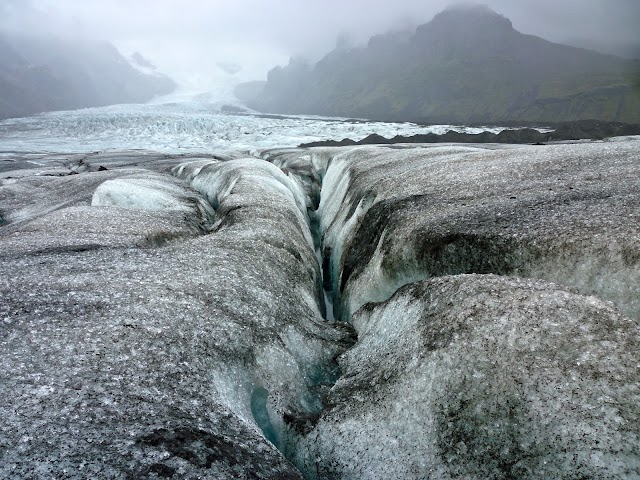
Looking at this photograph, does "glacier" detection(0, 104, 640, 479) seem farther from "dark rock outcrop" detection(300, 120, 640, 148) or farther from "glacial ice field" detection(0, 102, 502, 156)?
"glacial ice field" detection(0, 102, 502, 156)

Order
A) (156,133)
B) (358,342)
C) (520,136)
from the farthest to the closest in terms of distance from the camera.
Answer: (156,133)
(520,136)
(358,342)

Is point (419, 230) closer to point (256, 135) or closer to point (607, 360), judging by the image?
point (607, 360)

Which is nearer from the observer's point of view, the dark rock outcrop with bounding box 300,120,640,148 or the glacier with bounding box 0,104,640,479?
the glacier with bounding box 0,104,640,479

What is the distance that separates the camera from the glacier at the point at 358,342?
5305mm

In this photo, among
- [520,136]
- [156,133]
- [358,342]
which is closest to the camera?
[358,342]

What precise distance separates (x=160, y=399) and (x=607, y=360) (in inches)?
265

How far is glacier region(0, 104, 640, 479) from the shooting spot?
209 inches

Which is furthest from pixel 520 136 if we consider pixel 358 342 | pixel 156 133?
pixel 156 133

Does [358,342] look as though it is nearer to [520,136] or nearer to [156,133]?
[520,136]

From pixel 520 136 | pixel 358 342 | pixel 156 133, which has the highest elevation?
pixel 520 136

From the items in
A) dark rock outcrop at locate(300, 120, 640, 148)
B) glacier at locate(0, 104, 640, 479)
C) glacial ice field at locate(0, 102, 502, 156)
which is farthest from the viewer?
glacial ice field at locate(0, 102, 502, 156)

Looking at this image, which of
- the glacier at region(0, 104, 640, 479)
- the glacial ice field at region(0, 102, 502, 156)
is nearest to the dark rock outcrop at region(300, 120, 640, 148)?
the glacial ice field at region(0, 102, 502, 156)

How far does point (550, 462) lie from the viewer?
5.20m

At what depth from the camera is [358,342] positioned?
967 cm
